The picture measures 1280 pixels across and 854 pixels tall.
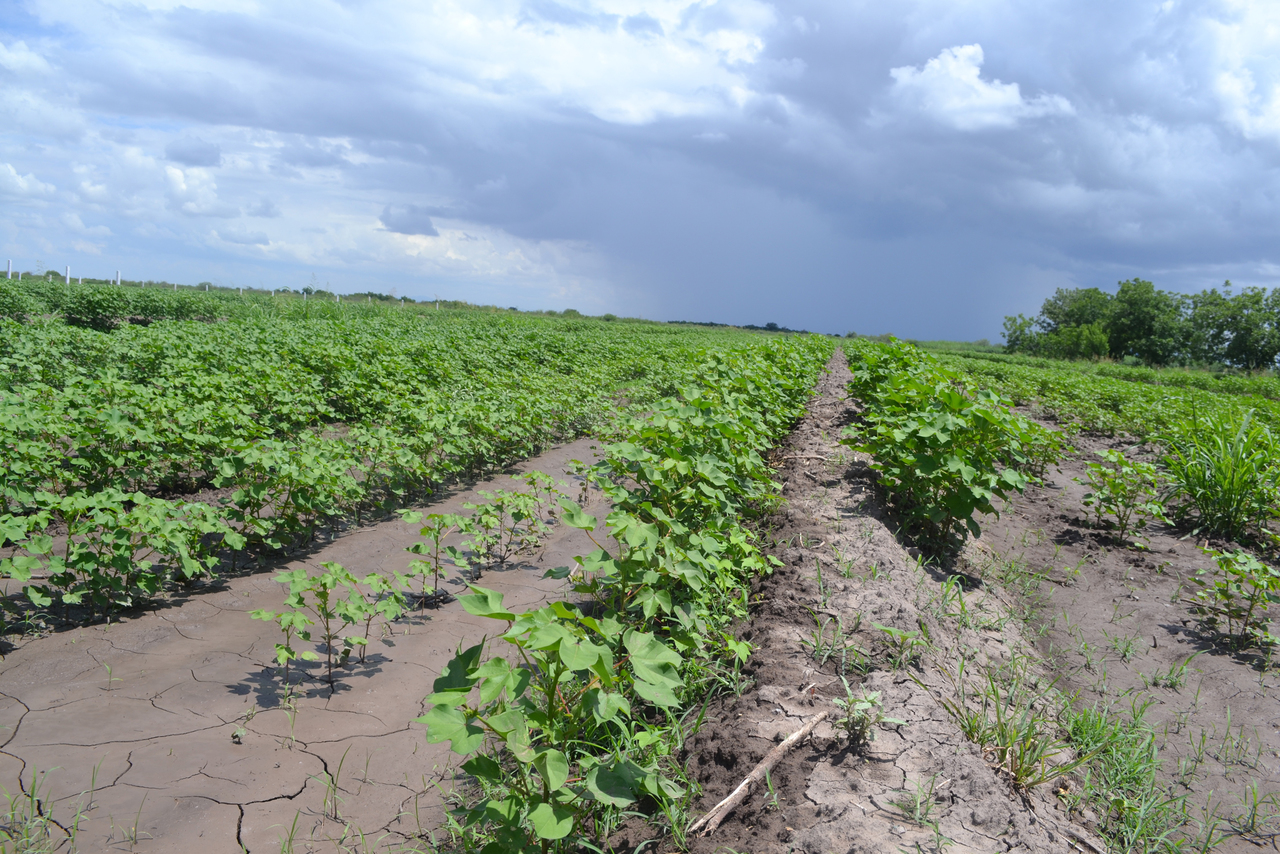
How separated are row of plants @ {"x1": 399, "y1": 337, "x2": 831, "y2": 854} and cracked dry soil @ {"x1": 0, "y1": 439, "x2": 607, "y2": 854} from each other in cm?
31

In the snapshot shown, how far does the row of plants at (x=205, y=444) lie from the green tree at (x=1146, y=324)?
191ft

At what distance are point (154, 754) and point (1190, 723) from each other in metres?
4.71

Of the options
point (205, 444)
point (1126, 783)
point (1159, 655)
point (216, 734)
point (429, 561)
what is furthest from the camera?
point (205, 444)

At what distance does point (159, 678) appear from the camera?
10.3 feet

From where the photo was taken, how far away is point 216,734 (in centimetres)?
276

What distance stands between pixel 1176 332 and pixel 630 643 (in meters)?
65.6

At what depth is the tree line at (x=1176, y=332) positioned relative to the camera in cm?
4759

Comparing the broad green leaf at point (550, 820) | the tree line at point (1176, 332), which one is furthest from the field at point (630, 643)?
the tree line at point (1176, 332)

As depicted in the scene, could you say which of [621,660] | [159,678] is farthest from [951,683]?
[159,678]

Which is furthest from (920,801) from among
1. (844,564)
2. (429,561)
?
(429,561)

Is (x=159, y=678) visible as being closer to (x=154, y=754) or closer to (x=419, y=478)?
(x=154, y=754)

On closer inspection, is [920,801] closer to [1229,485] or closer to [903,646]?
[903,646]

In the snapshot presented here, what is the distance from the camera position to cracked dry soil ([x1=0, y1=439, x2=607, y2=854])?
231 cm

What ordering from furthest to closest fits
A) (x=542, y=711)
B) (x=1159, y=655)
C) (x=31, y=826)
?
(x=1159, y=655), (x=31, y=826), (x=542, y=711)
